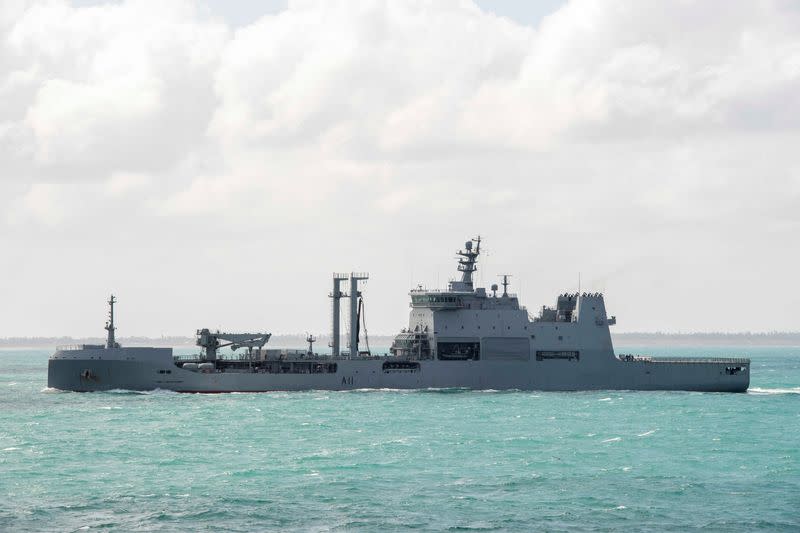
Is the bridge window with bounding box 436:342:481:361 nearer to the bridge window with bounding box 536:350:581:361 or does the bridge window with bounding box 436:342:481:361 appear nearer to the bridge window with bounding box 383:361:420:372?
the bridge window with bounding box 383:361:420:372

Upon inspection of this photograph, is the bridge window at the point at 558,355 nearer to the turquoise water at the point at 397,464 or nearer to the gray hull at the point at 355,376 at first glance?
the gray hull at the point at 355,376

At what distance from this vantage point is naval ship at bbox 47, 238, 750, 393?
67.2 metres

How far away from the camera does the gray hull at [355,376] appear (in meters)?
66.9

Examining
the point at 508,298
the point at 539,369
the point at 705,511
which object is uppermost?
the point at 508,298

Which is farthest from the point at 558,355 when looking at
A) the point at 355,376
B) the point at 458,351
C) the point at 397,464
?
the point at 397,464

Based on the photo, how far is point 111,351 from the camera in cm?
6700

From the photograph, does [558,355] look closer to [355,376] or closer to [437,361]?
[437,361]

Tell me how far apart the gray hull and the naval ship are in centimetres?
6

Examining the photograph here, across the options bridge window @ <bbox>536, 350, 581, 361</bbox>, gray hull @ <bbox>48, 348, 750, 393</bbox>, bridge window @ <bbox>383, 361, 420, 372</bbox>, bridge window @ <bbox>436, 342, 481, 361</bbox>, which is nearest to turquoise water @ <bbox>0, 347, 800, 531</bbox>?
→ gray hull @ <bbox>48, 348, 750, 393</bbox>

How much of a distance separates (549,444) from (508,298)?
25.4 meters

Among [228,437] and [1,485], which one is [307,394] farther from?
[1,485]

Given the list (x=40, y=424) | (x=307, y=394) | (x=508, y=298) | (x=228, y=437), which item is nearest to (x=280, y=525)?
(x=228, y=437)

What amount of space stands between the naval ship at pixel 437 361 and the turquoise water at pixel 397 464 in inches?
164

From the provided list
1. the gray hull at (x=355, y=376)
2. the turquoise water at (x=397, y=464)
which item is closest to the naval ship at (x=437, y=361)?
the gray hull at (x=355, y=376)
